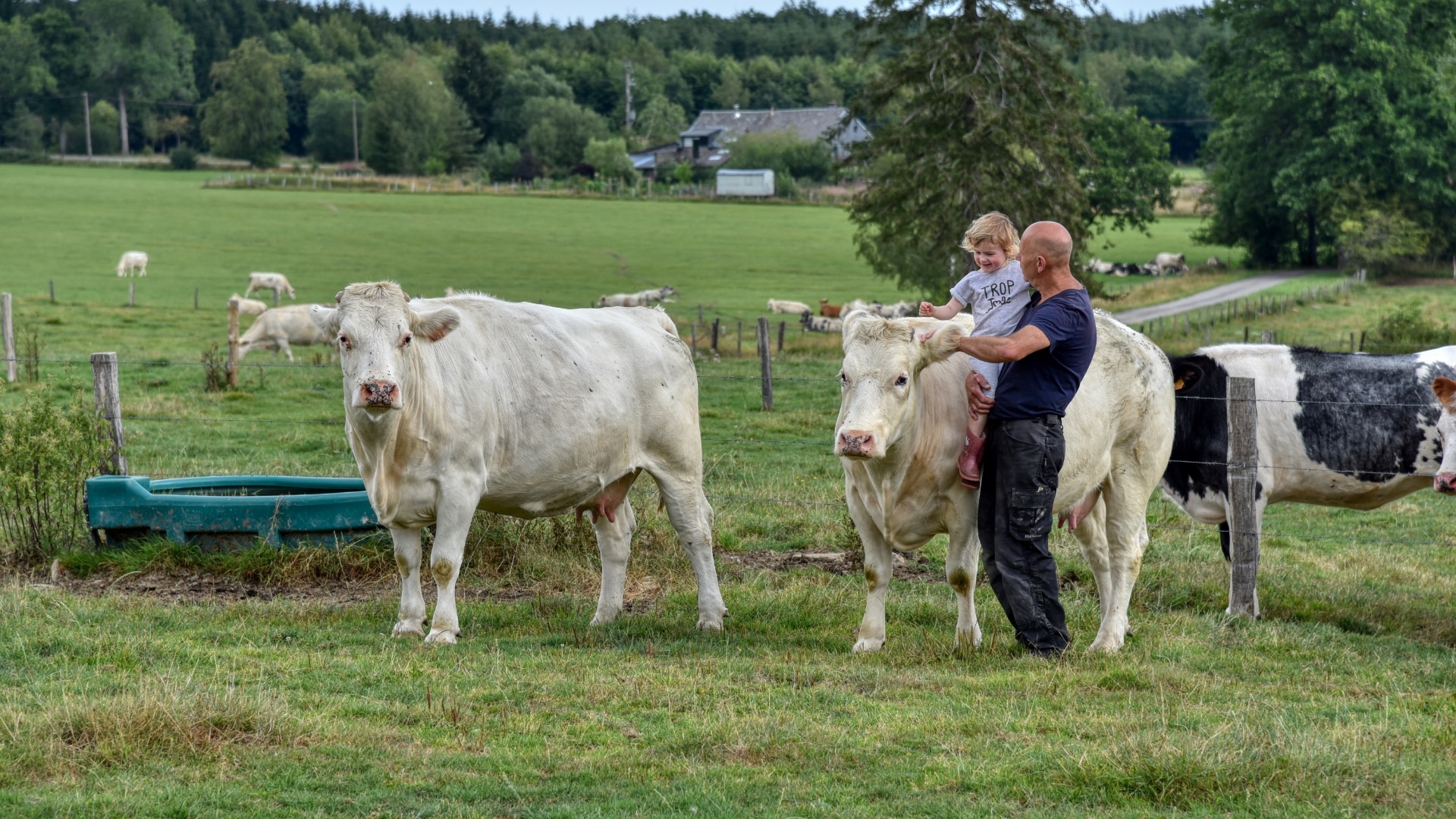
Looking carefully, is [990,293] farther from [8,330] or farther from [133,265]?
[133,265]

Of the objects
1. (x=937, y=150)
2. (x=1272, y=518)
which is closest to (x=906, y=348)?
(x=1272, y=518)

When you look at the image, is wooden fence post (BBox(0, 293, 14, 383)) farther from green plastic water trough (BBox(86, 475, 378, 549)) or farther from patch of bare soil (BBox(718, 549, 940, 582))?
patch of bare soil (BBox(718, 549, 940, 582))

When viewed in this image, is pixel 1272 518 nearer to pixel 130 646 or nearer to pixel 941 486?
pixel 941 486

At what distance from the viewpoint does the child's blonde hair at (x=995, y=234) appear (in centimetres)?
727

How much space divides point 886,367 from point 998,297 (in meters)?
0.81

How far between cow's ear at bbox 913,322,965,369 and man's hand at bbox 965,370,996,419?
8.3 inches

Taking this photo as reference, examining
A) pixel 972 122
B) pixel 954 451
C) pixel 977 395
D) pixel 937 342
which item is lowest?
pixel 954 451

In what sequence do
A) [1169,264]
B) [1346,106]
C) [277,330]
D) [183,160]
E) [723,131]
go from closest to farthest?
[277,330], [1346,106], [1169,264], [183,160], [723,131]

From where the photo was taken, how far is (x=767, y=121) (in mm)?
130375

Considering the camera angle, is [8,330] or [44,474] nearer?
[44,474]

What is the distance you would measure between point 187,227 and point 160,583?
193ft

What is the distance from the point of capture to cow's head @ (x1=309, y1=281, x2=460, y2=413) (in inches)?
288

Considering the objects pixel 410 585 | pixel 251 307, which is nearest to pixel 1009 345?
pixel 410 585

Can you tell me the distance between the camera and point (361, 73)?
515ft
